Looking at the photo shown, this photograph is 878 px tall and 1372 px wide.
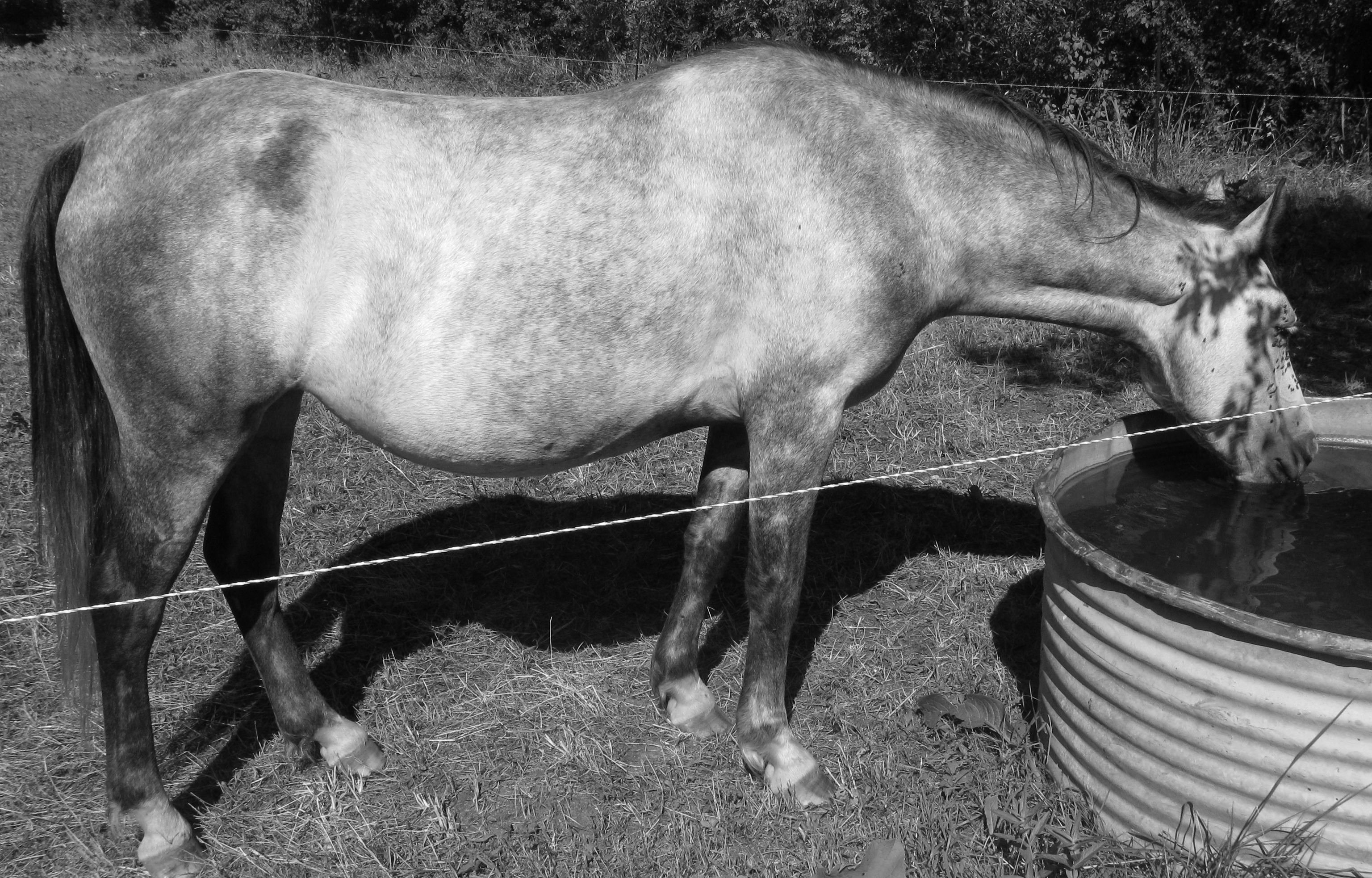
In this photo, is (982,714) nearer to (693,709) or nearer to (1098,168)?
(693,709)

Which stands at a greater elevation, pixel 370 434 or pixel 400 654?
pixel 370 434

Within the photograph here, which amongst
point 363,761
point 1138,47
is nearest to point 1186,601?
point 363,761

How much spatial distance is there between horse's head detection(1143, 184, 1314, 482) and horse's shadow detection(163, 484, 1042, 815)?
1414 mm

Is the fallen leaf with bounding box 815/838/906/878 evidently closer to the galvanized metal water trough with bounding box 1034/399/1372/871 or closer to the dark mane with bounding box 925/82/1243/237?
the galvanized metal water trough with bounding box 1034/399/1372/871

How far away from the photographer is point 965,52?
10.7m

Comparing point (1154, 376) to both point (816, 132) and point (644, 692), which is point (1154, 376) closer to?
point (816, 132)

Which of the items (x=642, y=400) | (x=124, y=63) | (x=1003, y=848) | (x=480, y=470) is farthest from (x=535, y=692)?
(x=124, y=63)

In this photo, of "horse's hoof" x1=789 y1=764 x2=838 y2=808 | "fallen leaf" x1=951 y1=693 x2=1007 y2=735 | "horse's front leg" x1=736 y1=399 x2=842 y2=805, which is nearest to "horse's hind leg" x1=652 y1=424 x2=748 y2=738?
"horse's front leg" x1=736 y1=399 x2=842 y2=805

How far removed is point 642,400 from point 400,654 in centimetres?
164

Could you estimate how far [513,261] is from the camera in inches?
110

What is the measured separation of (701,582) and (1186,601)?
1.65m

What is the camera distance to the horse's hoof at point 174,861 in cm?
285

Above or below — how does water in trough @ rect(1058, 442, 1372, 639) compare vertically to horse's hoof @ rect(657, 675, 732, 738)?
above

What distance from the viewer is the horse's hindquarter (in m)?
2.73
